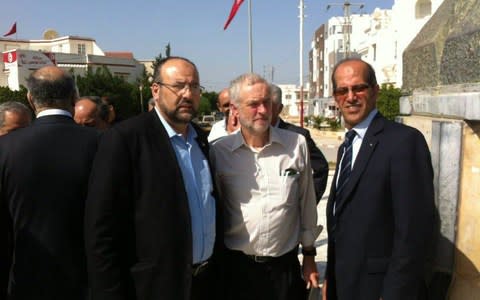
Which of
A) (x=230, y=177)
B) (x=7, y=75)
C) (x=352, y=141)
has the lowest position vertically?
(x=230, y=177)

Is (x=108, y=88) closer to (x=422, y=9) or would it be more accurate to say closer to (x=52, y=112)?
(x=422, y=9)

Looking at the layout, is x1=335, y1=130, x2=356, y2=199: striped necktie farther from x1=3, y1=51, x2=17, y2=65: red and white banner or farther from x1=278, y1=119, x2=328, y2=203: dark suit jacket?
x1=3, y1=51, x2=17, y2=65: red and white banner

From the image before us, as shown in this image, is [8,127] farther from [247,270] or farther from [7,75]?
[7,75]

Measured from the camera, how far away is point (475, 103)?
215 cm

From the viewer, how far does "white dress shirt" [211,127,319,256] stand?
2623 millimetres

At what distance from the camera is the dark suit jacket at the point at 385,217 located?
6.75ft

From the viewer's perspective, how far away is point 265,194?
2629 millimetres

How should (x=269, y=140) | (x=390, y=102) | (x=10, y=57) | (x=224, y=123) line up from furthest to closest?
(x=10, y=57)
(x=390, y=102)
(x=224, y=123)
(x=269, y=140)

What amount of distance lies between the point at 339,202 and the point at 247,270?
77 cm

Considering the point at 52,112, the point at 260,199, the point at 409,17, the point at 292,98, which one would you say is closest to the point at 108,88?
the point at 409,17

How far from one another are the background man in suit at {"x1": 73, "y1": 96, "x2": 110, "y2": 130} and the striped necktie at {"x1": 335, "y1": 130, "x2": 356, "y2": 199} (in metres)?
3.03

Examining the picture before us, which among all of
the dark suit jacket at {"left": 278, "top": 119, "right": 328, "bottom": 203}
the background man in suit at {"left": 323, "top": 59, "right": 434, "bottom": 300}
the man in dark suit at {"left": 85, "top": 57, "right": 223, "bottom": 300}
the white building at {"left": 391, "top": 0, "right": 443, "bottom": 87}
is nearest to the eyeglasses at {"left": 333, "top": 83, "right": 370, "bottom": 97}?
the background man in suit at {"left": 323, "top": 59, "right": 434, "bottom": 300}

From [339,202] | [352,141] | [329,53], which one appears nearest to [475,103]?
[352,141]

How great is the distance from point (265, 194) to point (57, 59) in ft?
173
